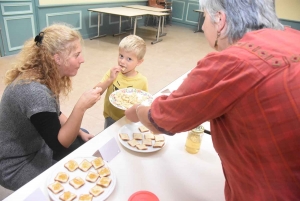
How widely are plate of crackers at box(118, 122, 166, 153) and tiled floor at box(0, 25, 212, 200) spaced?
107 cm

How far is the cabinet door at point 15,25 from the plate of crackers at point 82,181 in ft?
11.3

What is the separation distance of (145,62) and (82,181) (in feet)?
11.7

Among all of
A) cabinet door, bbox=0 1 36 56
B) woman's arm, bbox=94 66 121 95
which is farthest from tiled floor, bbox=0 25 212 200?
woman's arm, bbox=94 66 121 95

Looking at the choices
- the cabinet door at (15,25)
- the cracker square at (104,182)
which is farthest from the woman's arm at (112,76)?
the cabinet door at (15,25)

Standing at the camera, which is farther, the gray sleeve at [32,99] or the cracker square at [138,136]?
the cracker square at [138,136]

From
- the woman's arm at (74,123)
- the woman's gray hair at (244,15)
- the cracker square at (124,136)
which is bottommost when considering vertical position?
the cracker square at (124,136)

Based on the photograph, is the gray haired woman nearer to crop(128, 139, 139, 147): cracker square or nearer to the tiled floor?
crop(128, 139, 139, 147): cracker square

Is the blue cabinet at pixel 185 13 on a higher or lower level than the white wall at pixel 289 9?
lower

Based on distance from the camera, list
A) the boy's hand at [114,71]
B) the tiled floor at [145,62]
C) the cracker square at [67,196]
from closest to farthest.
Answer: the cracker square at [67,196]
the boy's hand at [114,71]
the tiled floor at [145,62]

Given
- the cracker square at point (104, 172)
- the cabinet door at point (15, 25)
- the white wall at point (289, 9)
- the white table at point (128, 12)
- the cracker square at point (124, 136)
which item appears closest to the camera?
the cracker square at point (104, 172)

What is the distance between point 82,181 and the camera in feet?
2.80

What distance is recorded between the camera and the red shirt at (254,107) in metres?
0.53

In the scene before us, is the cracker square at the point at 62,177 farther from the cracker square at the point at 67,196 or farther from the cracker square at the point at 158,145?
the cracker square at the point at 158,145

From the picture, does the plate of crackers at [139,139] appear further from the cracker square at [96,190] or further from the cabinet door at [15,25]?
the cabinet door at [15,25]
